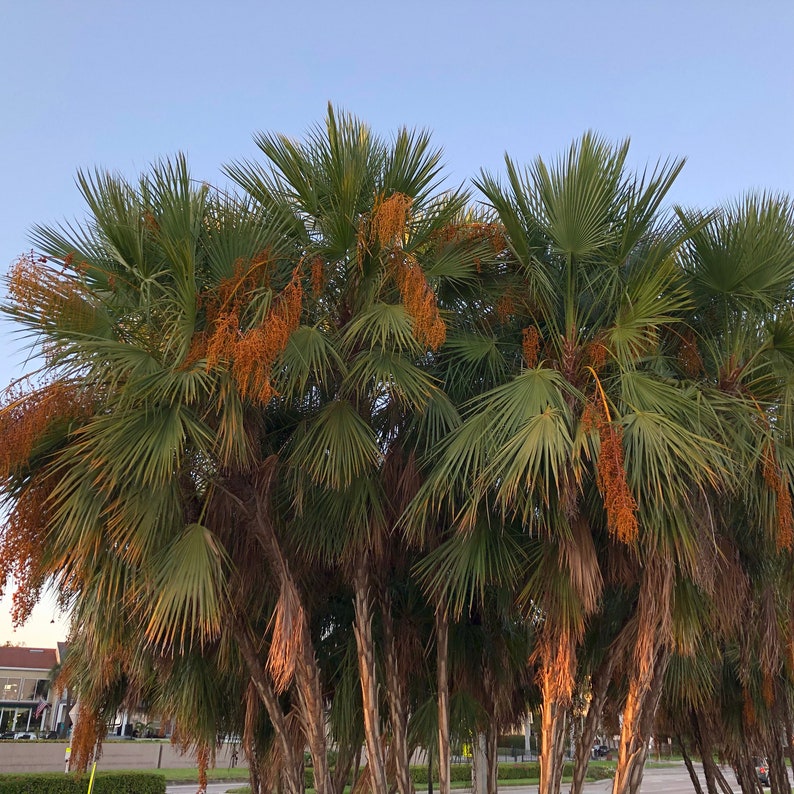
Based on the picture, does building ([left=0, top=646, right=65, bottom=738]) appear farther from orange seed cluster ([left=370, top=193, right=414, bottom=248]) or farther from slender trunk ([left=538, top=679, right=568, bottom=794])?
orange seed cluster ([left=370, top=193, right=414, bottom=248])

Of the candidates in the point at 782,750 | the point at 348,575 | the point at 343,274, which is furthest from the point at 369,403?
the point at 782,750

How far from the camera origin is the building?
5391cm

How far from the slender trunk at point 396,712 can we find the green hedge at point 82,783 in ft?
31.2

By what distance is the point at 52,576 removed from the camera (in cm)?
720

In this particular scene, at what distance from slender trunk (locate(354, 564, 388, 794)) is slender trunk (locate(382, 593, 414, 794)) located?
301 millimetres

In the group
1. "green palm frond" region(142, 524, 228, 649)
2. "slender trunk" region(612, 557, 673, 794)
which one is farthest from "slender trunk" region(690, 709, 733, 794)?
"green palm frond" region(142, 524, 228, 649)

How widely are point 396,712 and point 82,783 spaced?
12.2m

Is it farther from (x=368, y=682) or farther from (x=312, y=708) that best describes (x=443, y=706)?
(x=312, y=708)

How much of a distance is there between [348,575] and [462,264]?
3.07 meters

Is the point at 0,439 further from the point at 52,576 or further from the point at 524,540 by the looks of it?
the point at 524,540

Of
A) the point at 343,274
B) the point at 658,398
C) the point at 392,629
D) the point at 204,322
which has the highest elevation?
the point at 343,274

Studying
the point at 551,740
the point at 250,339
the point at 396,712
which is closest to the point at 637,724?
the point at 551,740

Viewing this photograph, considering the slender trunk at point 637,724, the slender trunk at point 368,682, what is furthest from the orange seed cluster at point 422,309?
the slender trunk at point 637,724

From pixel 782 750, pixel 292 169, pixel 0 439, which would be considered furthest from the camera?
pixel 782 750
